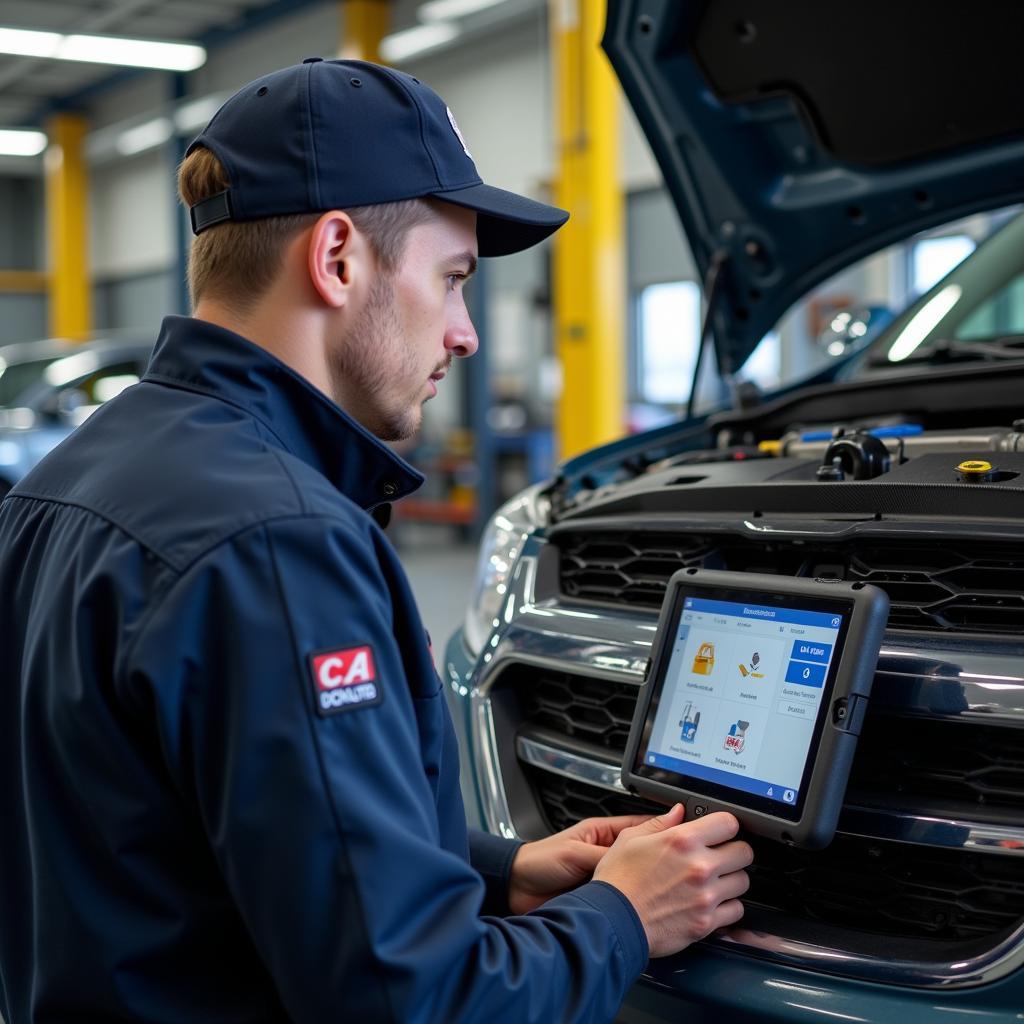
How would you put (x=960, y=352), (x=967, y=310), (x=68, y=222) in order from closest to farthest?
(x=960, y=352), (x=967, y=310), (x=68, y=222)

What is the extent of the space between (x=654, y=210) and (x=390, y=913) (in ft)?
40.2

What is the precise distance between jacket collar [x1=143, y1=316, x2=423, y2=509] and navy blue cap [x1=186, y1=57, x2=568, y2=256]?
12 cm

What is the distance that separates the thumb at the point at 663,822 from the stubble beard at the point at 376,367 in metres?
0.51

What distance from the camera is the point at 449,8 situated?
36.5 ft

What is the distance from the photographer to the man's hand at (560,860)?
143 centimetres

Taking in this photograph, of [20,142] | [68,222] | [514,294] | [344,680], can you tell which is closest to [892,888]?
[344,680]

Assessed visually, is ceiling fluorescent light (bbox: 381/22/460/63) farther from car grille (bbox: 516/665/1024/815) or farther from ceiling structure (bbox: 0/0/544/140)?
car grille (bbox: 516/665/1024/815)

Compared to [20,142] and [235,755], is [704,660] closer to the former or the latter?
[235,755]

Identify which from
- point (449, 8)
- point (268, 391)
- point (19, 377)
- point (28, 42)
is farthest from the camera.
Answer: point (28, 42)

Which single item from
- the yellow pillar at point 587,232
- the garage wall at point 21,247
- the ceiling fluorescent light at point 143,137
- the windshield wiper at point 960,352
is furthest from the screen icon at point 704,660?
the garage wall at point 21,247

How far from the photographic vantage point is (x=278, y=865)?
3.03ft

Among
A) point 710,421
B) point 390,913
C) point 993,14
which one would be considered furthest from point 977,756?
point 993,14

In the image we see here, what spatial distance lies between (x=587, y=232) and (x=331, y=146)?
6185mm

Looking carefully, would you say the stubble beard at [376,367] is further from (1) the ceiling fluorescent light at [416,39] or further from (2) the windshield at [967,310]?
(1) the ceiling fluorescent light at [416,39]
